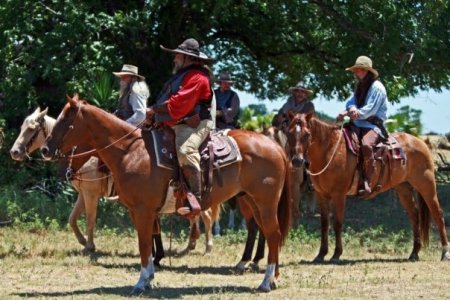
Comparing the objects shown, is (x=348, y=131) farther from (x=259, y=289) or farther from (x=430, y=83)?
(x=430, y=83)

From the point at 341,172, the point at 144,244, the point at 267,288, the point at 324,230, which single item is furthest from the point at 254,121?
the point at 144,244

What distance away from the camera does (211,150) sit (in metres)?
10.4

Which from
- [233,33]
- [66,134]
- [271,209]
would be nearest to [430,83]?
[233,33]

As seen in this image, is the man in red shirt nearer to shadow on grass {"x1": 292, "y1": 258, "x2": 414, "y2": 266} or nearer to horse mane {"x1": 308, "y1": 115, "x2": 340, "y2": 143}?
horse mane {"x1": 308, "y1": 115, "x2": 340, "y2": 143}

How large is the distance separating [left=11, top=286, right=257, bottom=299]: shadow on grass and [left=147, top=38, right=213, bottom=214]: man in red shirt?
925mm

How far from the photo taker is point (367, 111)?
13.1 metres

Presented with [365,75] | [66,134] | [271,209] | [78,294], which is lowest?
[78,294]

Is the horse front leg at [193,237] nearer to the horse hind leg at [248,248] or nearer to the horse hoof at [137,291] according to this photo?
the horse hind leg at [248,248]

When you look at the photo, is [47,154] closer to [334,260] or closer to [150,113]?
[150,113]

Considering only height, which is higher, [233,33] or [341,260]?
[233,33]

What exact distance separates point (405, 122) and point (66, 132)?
12.7 metres

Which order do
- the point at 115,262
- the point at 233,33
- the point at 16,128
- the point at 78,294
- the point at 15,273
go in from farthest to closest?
the point at 233,33 < the point at 16,128 < the point at 115,262 < the point at 15,273 < the point at 78,294

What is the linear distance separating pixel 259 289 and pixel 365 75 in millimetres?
4262

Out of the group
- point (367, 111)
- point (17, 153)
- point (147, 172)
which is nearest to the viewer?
point (147, 172)
